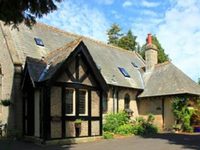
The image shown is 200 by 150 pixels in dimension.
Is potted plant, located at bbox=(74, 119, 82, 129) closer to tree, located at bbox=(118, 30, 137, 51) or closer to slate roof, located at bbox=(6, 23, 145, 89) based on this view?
slate roof, located at bbox=(6, 23, 145, 89)

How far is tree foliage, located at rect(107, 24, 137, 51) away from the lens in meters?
52.6

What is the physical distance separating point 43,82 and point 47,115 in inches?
74.8

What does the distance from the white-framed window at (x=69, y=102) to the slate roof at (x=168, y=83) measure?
35.9ft

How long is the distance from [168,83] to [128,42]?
22.1 m

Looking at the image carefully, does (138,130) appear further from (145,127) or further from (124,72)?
(124,72)

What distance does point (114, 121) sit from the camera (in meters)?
27.2

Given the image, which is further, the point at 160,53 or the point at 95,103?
the point at 160,53

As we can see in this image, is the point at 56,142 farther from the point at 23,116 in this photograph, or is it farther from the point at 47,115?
the point at 23,116

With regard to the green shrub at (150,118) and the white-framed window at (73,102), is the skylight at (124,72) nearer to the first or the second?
the green shrub at (150,118)

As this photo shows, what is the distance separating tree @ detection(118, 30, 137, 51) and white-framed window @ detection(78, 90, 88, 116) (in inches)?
1202

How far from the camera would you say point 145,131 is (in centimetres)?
2761

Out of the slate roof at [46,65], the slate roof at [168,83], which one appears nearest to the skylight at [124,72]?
the slate roof at [168,83]

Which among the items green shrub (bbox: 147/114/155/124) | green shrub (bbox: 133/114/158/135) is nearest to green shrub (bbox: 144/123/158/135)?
green shrub (bbox: 133/114/158/135)

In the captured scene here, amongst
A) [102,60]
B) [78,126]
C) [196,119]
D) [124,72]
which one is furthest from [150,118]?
[78,126]
